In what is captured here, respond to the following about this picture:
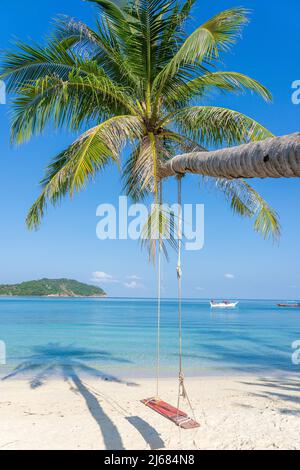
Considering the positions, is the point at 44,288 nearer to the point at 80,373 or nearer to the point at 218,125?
the point at 80,373

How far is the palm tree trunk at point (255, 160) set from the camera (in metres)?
2.63

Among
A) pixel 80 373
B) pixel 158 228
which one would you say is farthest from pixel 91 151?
pixel 80 373

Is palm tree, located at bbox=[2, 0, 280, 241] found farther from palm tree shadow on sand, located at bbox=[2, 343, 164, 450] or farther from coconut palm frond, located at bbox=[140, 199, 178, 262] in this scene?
palm tree shadow on sand, located at bbox=[2, 343, 164, 450]

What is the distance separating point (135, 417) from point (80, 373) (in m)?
5.45

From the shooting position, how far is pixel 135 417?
6410 millimetres

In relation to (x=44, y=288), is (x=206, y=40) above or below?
above

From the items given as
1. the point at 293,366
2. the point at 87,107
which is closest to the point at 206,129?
the point at 87,107

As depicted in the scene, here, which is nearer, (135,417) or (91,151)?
(91,151)

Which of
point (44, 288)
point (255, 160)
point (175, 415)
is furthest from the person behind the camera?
point (44, 288)

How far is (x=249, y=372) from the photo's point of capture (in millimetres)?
12094

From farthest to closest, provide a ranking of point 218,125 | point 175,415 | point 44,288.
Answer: point 44,288
point 218,125
point 175,415

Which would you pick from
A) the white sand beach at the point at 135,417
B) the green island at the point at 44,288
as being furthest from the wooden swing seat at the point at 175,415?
the green island at the point at 44,288
